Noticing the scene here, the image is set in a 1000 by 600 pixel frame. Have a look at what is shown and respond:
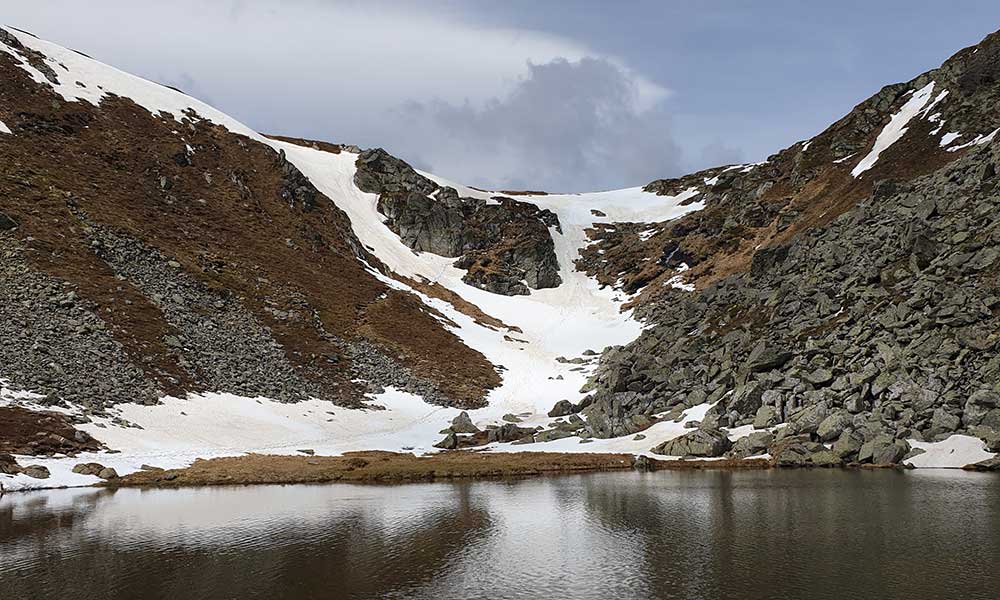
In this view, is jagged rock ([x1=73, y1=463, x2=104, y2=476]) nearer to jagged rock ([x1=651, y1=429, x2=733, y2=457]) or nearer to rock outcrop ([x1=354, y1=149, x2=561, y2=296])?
jagged rock ([x1=651, y1=429, x2=733, y2=457])

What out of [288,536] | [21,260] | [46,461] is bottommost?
[288,536]

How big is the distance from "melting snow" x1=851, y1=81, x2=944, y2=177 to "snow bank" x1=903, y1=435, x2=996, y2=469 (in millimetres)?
71884

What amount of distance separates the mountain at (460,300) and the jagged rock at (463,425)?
0.35 meters

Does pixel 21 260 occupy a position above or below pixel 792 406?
above

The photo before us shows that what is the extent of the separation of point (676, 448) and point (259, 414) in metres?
44.5

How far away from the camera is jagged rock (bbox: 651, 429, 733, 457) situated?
61.1 m

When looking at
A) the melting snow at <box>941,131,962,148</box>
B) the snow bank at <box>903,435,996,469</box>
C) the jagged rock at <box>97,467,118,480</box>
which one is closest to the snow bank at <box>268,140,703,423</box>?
the jagged rock at <box>97,467,118,480</box>

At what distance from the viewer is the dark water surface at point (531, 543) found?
21984 millimetres

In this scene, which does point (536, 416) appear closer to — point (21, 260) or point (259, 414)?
point (259, 414)

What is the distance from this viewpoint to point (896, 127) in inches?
4665

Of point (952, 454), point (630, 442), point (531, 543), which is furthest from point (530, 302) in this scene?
point (531, 543)

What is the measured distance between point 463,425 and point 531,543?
5434cm

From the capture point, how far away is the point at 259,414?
7606 centimetres

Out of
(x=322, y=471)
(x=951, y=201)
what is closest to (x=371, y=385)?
(x=322, y=471)
